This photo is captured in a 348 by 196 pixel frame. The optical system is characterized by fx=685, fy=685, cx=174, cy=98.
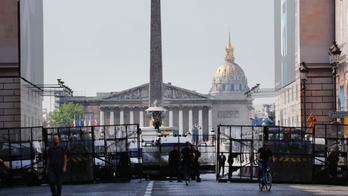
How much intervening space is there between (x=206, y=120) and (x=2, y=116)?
116 m

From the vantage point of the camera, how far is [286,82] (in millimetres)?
45406

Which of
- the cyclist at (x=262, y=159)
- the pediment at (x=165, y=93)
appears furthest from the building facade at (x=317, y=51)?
the pediment at (x=165, y=93)

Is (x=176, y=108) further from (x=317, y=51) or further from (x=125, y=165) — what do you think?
(x=125, y=165)

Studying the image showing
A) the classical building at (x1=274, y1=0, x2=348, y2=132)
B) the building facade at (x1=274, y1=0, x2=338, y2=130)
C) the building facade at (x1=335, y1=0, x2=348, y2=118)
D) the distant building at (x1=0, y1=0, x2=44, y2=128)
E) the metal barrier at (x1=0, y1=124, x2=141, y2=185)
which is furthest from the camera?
the building facade at (x1=274, y1=0, x2=338, y2=130)

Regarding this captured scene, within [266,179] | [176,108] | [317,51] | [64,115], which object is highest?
[317,51]

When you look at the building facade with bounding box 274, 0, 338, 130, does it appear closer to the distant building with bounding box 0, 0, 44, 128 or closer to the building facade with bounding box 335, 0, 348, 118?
the building facade with bounding box 335, 0, 348, 118

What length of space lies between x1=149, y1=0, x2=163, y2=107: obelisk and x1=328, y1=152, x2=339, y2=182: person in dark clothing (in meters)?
26.4

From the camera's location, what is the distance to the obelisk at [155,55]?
48000mm

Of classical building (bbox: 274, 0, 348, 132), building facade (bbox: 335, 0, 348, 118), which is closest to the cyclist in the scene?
classical building (bbox: 274, 0, 348, 132)

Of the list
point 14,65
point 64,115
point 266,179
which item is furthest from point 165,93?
point 266,179

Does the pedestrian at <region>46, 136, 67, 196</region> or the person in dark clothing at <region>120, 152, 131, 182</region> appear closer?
the pedestrian at <region>46, 136, 67, 196</region>

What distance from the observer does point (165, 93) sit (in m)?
149

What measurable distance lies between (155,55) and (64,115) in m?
79.9

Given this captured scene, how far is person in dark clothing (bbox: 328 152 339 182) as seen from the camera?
882 inches
